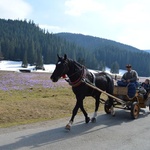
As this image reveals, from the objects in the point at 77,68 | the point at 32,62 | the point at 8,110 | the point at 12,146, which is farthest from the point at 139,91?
the point at 32,62

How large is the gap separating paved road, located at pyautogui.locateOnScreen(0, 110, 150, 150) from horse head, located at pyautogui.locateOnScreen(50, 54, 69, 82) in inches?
73.0

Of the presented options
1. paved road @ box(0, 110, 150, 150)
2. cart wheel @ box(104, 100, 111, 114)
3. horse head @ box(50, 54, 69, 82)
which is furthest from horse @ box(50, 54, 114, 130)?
cart wheel @ box(104, 100, 111, 114)

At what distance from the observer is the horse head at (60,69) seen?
852 cm

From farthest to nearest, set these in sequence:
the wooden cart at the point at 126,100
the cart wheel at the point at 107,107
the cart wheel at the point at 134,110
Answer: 1. the cart wheel at the point at 107,107
2. the wooden cart at the point at 126,100
3. the cart wheel at the point at 134,110

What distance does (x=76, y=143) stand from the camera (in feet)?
23.3

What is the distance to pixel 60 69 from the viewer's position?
28.2 feet

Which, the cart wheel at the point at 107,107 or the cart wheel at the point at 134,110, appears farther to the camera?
the cart wheel at the point at 107,107

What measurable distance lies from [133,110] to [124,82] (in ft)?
5.26

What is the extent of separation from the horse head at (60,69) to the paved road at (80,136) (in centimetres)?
185

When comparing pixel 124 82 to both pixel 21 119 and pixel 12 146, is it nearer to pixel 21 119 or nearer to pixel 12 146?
pixel 21 119

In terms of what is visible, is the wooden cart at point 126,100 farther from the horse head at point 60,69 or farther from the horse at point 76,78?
the horse head at point 60,69

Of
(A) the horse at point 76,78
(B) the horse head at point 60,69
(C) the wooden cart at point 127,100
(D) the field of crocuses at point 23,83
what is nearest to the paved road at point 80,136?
(A) the horse at point 76,78

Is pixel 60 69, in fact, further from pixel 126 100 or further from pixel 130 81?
pixel 126 100

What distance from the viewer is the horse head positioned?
852cm
